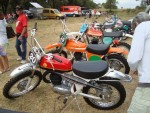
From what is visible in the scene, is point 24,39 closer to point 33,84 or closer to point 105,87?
point 33,84

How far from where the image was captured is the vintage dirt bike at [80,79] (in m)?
4.04

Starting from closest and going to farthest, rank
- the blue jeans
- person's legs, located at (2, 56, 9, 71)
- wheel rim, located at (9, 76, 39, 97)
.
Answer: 1. wheel rim, located at (9, 76, 39, 97)
2. person's legs, located at (2, 56, 9, 71)
3. the blue jeans

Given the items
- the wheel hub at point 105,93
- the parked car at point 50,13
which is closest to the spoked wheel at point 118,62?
the wheel hub at point 105,93

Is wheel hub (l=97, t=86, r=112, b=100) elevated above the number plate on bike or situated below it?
below

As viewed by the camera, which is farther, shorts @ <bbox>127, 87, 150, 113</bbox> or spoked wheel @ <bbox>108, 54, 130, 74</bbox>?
spoked wheel @ <bbox>108, 54, 130, 74</bbox>

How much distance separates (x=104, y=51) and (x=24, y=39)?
109 inches

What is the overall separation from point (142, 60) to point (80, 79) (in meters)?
1.63

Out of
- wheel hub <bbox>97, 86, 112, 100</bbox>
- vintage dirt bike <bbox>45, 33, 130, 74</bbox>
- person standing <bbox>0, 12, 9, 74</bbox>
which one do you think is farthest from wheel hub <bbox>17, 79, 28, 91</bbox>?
person standing <bbox>0, 12, 9, 74</bbox>

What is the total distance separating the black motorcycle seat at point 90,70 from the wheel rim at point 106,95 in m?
0.38

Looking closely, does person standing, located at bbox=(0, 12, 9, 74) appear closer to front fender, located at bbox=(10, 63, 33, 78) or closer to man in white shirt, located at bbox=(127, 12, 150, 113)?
front fender, located at bbox=(10, 63, 33, 78)

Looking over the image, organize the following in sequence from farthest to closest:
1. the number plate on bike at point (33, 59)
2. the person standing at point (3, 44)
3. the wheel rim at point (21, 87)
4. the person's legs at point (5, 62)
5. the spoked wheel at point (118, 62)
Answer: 1. the person's legs at point (5, 62)
2. the person standing at point (3, 44)
3. the spoked wheel at point (118, 62)
4. the wheel rim at point (21, 87)
5. the number plate on bike at point (33, 59)

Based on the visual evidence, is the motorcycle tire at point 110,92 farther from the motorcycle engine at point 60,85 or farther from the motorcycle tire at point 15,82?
the motorcycle tire at point 15,82

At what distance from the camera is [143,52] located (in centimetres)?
263

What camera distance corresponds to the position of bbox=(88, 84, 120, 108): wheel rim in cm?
428
